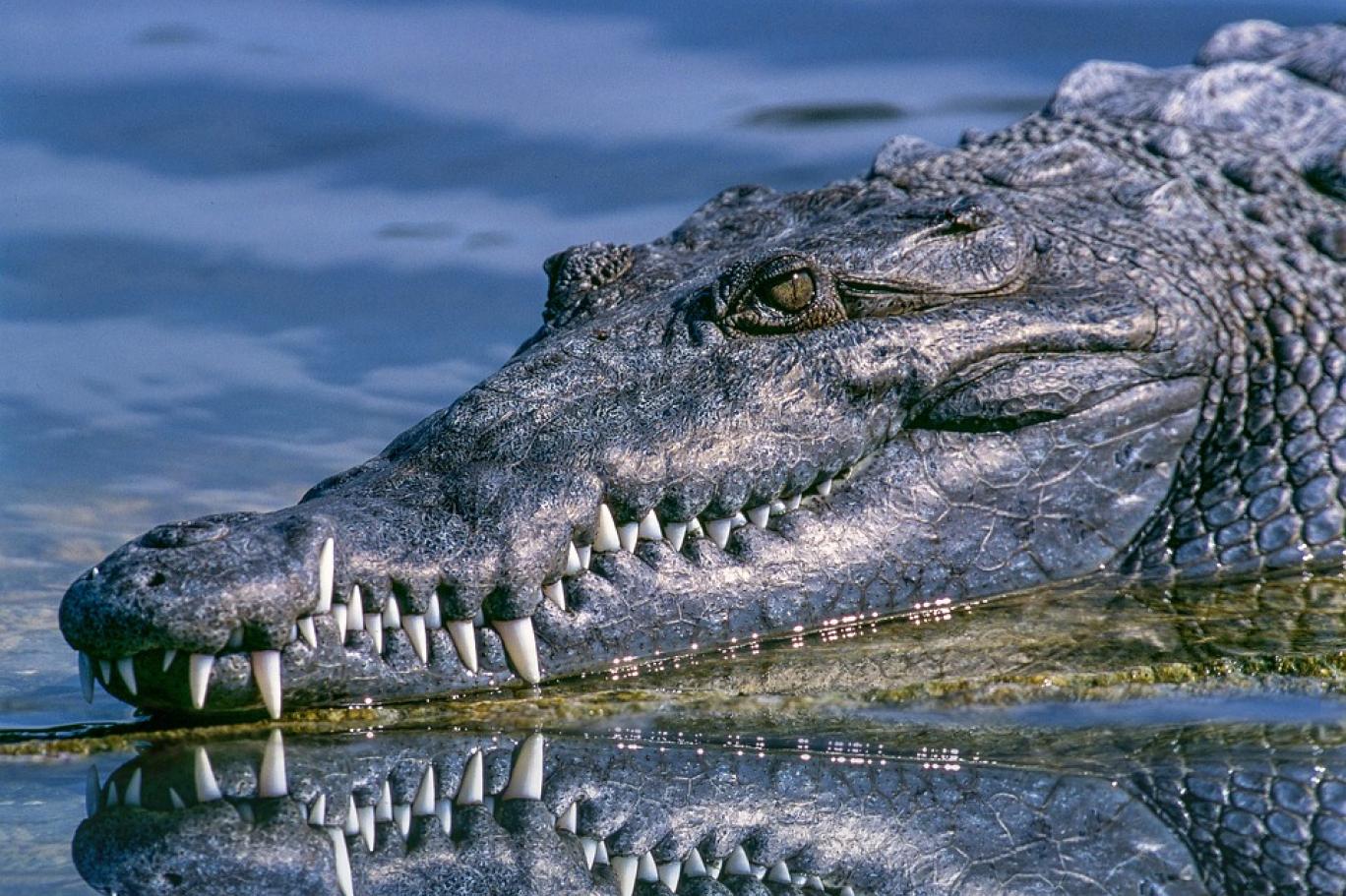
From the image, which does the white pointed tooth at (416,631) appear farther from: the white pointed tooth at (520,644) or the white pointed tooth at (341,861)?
the white pointed tooth at (341,861)

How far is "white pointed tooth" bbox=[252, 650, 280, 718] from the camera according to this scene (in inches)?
126

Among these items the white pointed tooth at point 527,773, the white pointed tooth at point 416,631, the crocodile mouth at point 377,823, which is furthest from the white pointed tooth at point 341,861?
the white pointed tooth at point 416,631

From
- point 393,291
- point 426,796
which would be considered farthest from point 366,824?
point 393,291

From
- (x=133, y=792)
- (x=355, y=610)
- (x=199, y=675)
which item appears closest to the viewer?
(x=133, y=792)

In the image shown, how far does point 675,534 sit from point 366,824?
116cm

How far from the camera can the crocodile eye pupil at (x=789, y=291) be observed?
402 centimetres

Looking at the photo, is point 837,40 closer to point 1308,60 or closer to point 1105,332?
point 1308,60

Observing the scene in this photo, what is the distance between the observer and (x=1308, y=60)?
5.90m

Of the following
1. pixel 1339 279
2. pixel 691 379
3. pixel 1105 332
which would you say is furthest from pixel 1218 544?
pixel 691 379

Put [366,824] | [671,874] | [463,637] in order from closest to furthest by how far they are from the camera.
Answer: [671,874], [366,824], [463,637]

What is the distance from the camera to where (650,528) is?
12.1 ft

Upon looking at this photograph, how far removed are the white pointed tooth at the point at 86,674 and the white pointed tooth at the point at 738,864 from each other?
1.27 meters

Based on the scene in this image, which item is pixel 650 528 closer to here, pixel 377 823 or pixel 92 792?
pixel 377 823

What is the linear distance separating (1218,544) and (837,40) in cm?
808
